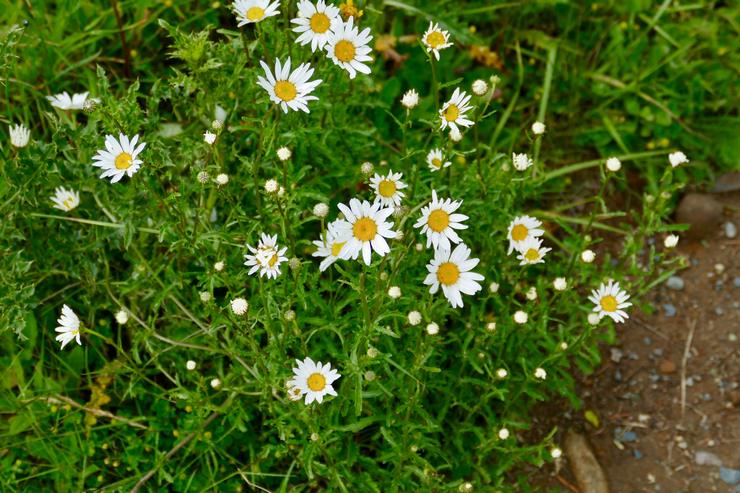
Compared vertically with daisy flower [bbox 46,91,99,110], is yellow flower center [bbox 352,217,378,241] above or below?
below

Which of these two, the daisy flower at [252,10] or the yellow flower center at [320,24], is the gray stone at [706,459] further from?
the daisy flower at [252,10]

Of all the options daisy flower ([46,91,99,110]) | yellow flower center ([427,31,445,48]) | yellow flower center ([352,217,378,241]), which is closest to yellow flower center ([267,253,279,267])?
yellow flower center ([352,217,378,241])

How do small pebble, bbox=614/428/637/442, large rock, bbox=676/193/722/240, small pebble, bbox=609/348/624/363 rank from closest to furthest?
small pebble, bbox=614/428/637/442
small pebble, bbox=609/348/624/363
large rock, bbox=676/193/722/240

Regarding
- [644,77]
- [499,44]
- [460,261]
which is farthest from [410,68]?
[460,261]

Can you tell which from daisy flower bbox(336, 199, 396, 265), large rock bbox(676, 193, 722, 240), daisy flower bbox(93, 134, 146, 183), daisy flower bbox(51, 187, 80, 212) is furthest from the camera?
large rock bbox(676, 193, 722, 240)

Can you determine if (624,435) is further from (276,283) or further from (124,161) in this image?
(124,161)

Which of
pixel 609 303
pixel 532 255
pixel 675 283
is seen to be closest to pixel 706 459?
pixel 675 283

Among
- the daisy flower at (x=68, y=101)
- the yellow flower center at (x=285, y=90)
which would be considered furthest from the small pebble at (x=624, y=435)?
the daisy flower at (x=68, y=101)

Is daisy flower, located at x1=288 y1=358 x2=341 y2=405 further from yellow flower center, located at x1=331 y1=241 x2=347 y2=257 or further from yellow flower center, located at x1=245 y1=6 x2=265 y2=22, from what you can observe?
yellow flower center, located at x1=245 y1=6 x2=265 y2=22
